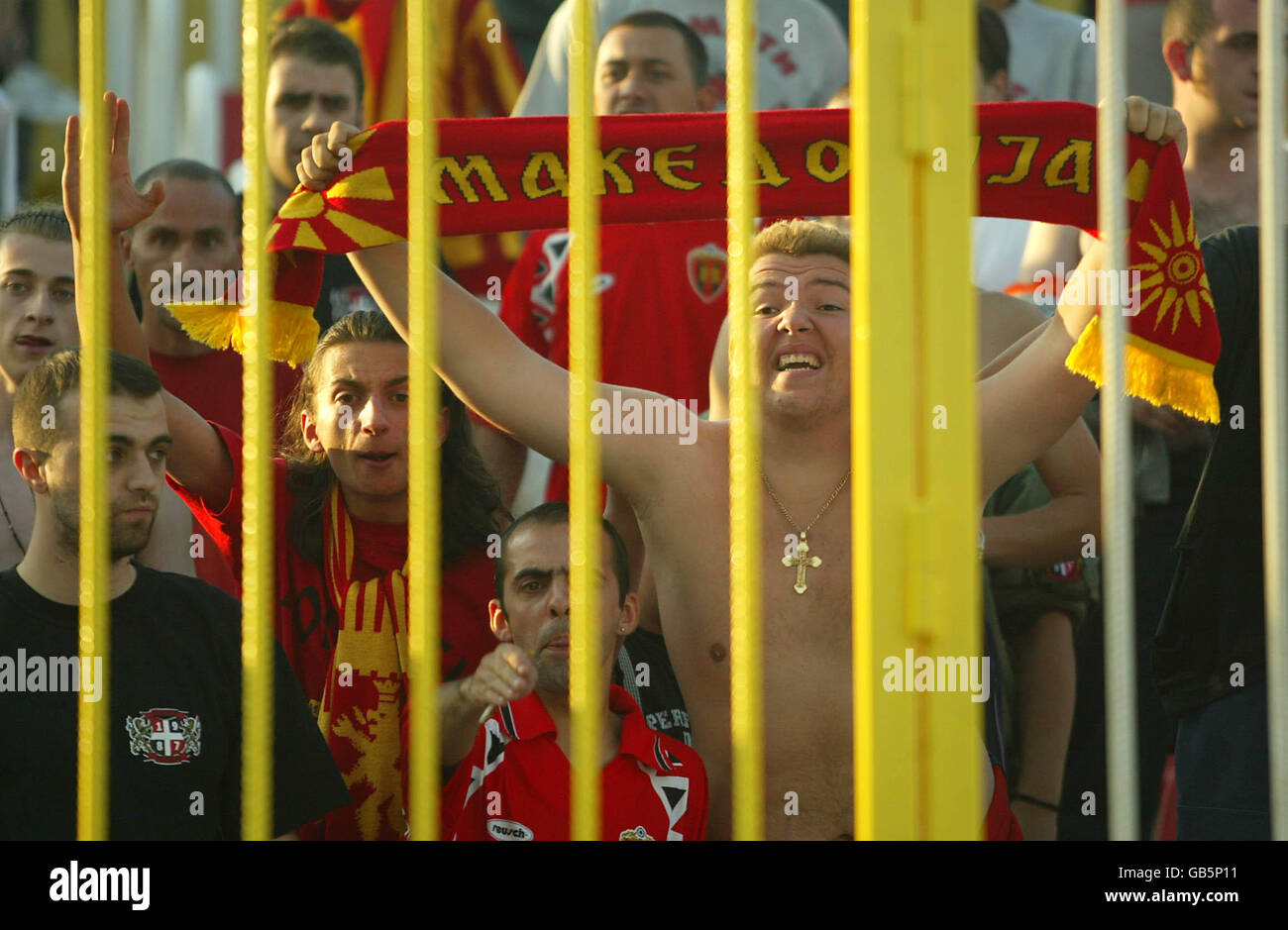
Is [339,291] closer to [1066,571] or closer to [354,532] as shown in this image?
[354,532]

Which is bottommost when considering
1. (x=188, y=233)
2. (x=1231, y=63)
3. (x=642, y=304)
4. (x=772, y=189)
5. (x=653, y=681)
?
(x=653, y=681)

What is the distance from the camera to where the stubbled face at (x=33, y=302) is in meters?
3.03

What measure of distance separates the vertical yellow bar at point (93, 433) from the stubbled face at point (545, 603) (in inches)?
30.3

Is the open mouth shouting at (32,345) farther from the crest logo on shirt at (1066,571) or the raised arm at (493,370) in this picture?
the crest logo on shirt at (1066,571)

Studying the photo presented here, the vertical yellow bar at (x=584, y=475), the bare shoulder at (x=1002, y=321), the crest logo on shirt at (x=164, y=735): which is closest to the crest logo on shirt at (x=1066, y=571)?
the bare shoulder at (x=1002, y=321)

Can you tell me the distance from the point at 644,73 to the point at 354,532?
58.4 inches

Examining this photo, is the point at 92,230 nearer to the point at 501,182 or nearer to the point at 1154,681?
the point at 501,182

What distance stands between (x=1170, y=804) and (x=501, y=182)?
6.88ft

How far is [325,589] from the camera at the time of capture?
2869mm

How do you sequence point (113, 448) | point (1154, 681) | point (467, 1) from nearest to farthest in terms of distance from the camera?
point (113, 448) → point (1154, 681) → point (467, 1)

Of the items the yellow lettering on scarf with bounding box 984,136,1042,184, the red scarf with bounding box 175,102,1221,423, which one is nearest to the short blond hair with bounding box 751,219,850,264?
the red scarf with bounding box 175,102,1221,423

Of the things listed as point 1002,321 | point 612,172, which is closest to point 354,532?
point 612,172

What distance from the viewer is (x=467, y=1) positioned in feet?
15.3
